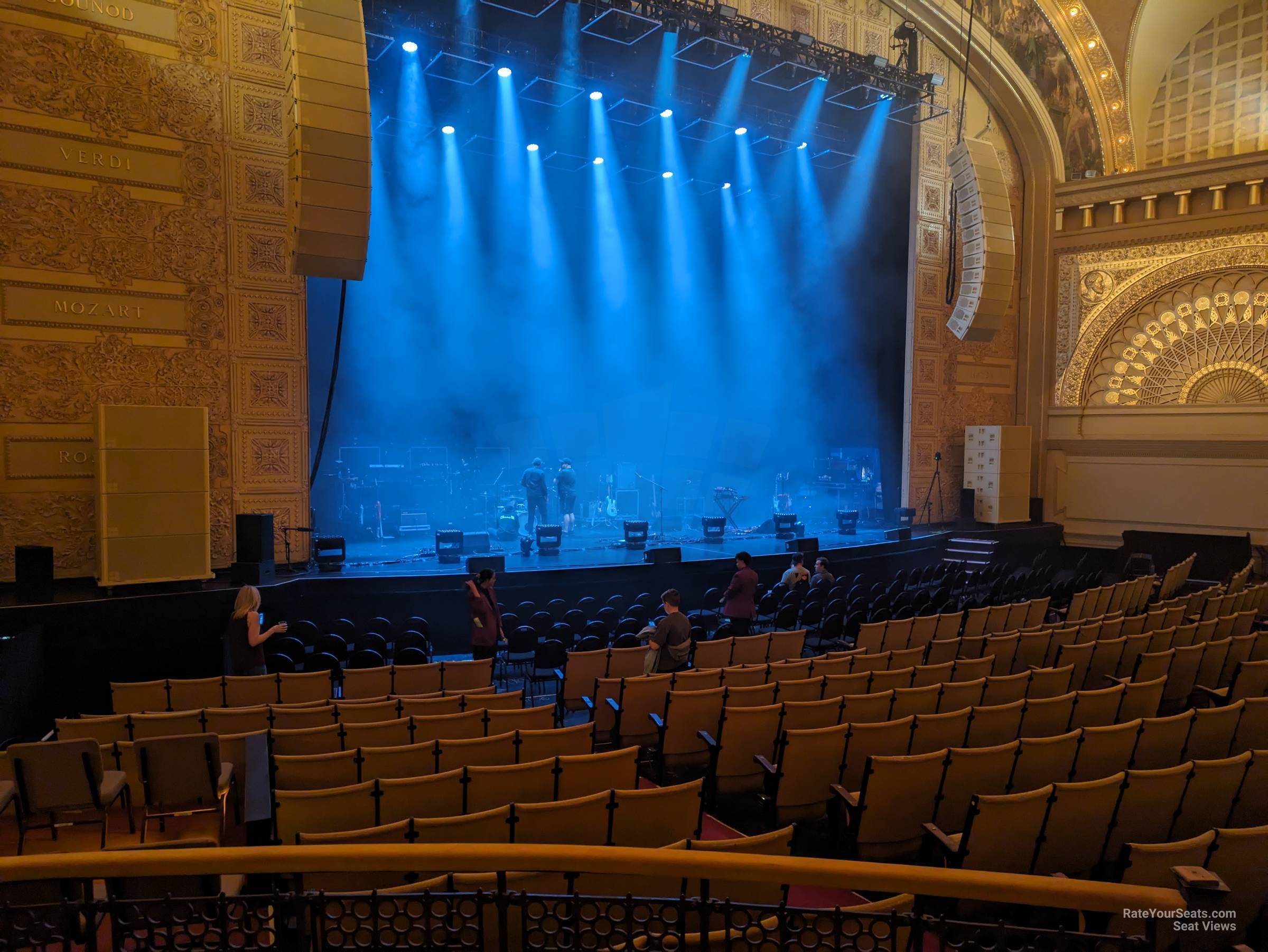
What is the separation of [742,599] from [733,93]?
35.3 ft

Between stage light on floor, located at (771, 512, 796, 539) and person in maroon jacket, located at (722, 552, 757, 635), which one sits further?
stage light on floor, located at (771, 512, 796, 539)

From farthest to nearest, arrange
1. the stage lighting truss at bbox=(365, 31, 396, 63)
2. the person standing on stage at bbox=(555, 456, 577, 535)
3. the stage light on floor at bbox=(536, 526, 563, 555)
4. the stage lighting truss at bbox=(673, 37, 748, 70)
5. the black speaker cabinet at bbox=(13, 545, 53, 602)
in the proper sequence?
the person standing on stage at bbox=(555, 456, 577, 535)
the stage lighting truss at bbox=(673, 37, 748, 70)
the stage light on floor at bbox=(536, 526, 563, 555)
the stage lighting truss at bbox=(365, 31, 396, 63)
the black speaker cabinet at bbox=(13, 545, 53, 602)

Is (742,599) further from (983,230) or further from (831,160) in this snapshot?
(831,160)

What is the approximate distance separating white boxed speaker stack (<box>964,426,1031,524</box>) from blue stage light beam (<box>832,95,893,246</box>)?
5.09 metres

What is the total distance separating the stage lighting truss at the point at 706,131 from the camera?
1631 cm

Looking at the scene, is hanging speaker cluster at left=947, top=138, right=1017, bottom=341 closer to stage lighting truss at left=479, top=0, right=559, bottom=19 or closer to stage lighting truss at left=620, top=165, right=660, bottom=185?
stage lighting truss at left=479, top=0, right=559, bottom=19

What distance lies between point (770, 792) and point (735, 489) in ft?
46.8

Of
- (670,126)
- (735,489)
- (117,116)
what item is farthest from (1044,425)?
(117,116)

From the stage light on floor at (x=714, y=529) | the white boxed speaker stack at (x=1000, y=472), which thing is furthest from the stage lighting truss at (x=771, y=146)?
the stage light on floor at (x=714, y=529)

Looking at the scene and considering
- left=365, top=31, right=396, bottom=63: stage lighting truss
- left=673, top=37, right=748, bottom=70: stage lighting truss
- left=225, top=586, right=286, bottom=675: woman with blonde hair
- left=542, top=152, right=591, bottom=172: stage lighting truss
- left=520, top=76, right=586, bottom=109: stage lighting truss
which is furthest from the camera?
left=542, top=152, right=591, bottom=172: stage lighting truss

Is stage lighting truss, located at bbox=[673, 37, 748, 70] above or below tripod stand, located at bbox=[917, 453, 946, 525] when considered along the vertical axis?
above

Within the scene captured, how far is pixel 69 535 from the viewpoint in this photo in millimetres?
9789

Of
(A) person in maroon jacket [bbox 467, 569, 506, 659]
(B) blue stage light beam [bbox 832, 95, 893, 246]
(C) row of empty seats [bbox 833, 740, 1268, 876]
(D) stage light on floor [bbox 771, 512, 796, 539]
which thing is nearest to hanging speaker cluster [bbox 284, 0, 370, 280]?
(A) person in maroon jacket [bbox 467, 569, 506, 659]

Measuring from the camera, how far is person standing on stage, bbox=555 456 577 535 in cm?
1566
